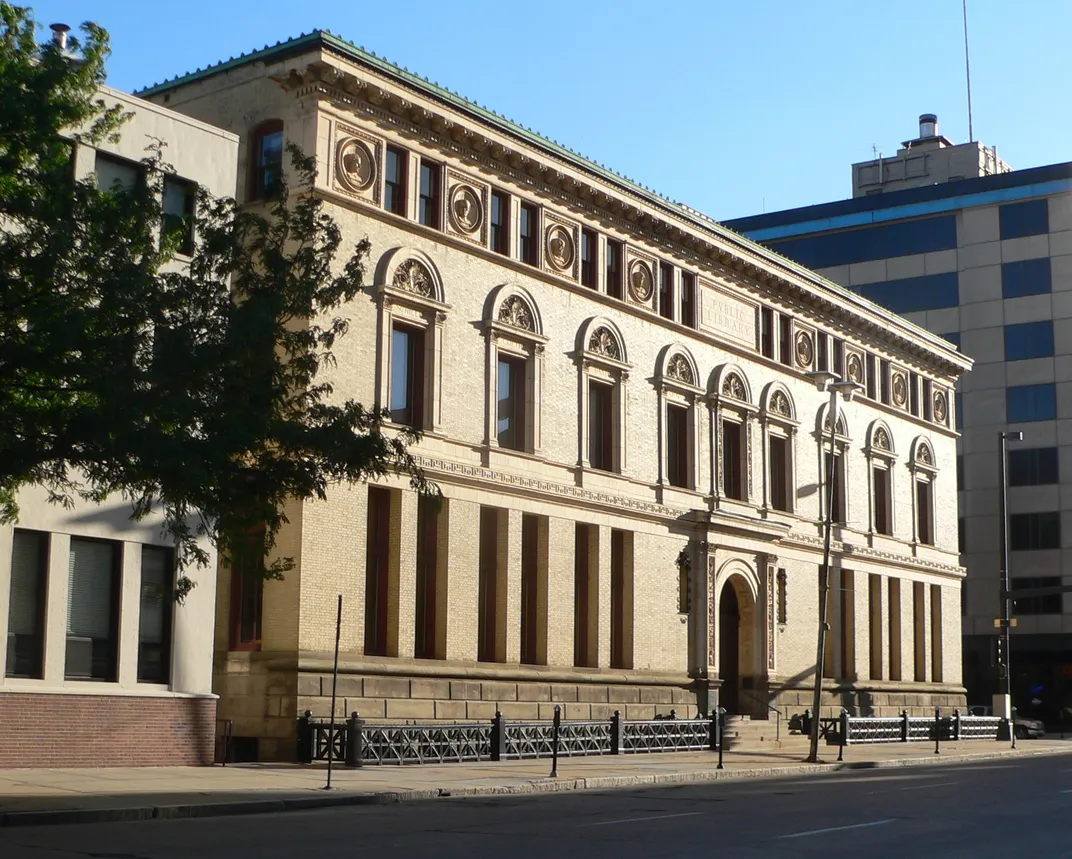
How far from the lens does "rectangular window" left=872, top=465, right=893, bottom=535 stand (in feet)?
190

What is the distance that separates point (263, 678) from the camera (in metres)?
32.3

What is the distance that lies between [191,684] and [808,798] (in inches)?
493

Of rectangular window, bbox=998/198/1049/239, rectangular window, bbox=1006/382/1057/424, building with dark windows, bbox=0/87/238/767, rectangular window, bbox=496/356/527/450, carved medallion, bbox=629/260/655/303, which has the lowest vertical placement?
building with dark windows, bbox=0/87/238/767

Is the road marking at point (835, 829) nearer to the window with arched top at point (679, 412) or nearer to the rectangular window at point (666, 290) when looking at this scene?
the window with arched top at point (679, 412)

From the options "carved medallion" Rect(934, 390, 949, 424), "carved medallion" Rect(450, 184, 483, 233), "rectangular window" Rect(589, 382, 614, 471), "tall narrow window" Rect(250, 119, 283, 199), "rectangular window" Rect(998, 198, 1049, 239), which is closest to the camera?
"tall narrow window" Rect(250, 119, 283, 199)

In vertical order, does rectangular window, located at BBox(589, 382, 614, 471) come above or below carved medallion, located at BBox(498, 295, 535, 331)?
below

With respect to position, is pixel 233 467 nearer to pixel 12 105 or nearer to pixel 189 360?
→ pixel 189 360

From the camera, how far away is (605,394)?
4259 cm

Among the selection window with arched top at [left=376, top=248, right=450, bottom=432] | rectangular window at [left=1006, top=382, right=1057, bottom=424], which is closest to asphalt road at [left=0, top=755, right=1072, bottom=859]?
window with arched top at [left=376, top=248, right=450, bottom=432]

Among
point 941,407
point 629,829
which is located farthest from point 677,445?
point 629,829

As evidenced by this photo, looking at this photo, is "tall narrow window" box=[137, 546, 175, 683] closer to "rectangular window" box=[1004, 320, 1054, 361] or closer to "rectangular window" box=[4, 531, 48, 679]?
A: "rectangular window" box=[4, 531, 48, 679]

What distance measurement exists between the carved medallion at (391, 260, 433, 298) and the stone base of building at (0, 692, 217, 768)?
11129 millimetres

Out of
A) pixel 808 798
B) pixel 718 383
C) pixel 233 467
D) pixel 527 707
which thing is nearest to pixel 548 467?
pixel 527 707

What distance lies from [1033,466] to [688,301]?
37.3 m
